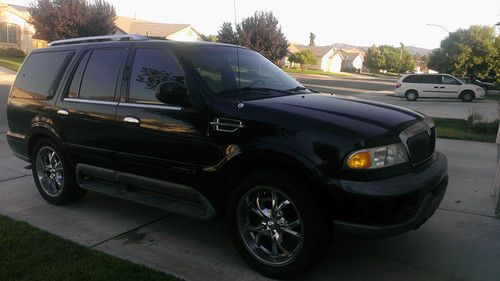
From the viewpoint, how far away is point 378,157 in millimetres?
3275

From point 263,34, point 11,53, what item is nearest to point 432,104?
point 263,34

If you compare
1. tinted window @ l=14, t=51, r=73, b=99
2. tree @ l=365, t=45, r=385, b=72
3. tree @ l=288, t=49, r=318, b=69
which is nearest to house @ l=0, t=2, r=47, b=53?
tinted window @ l=14, t=51, r=73, b=99

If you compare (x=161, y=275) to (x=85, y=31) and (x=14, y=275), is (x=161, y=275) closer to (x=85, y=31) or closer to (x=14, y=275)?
(x=14, y=275)

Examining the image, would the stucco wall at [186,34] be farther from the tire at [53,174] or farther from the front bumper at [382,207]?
the front bumper at [382,207]

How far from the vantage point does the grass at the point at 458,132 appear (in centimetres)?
1016

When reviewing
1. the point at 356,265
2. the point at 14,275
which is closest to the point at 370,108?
the point at 356,265

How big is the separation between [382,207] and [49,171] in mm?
4018

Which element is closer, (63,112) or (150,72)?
(150,72)

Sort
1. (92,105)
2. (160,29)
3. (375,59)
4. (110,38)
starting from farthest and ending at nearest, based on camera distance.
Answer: (375,59)
(160,29)
(110,38)
(92,105)

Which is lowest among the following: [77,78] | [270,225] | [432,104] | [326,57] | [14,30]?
[432,104]

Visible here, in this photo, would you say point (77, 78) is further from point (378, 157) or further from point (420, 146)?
point (420, 146)

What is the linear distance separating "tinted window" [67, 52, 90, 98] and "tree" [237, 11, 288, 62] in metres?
32.3

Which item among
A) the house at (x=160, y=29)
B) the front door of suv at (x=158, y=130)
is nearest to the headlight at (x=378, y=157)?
the front door of suv at (x=158, y=130)

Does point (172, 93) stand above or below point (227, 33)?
below
